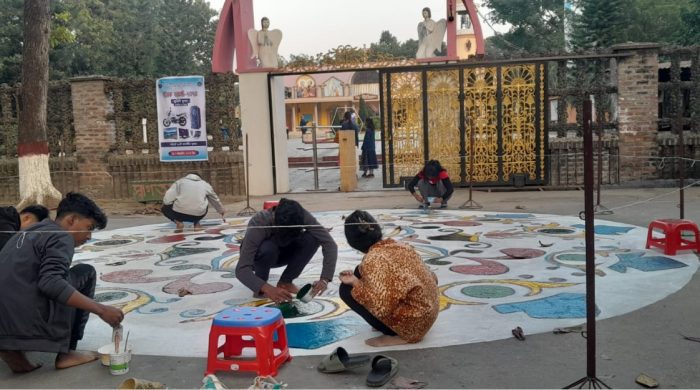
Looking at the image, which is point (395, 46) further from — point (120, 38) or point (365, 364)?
point (365, 364)

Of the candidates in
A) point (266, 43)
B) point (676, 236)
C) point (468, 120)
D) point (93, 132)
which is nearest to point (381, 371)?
point (676, 236)

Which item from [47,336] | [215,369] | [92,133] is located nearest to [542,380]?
[215,369]

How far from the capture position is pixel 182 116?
14.0 metres

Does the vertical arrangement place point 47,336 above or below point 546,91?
below

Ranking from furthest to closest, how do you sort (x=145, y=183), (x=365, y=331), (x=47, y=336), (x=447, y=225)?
(x=145, y=183)
(x=447, y=225)
(x=365, y=331)
(x=47, y=336)

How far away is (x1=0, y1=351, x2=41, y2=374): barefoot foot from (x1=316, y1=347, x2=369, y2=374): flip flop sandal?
170 centimetres

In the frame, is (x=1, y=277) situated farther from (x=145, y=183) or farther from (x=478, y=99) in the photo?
(x=478, y=99)

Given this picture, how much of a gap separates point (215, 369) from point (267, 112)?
33.6ft

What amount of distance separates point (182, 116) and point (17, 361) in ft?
34.2

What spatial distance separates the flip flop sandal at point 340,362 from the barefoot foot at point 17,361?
5.58ft

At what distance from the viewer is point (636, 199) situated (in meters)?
11.3

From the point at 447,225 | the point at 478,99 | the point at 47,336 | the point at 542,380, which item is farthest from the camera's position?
the point at 478,99

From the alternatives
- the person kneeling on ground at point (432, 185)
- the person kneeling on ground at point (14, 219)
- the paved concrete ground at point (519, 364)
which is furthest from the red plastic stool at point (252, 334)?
the person kneeling on ground at point (432, 185)

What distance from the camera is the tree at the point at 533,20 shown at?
34.1 m
